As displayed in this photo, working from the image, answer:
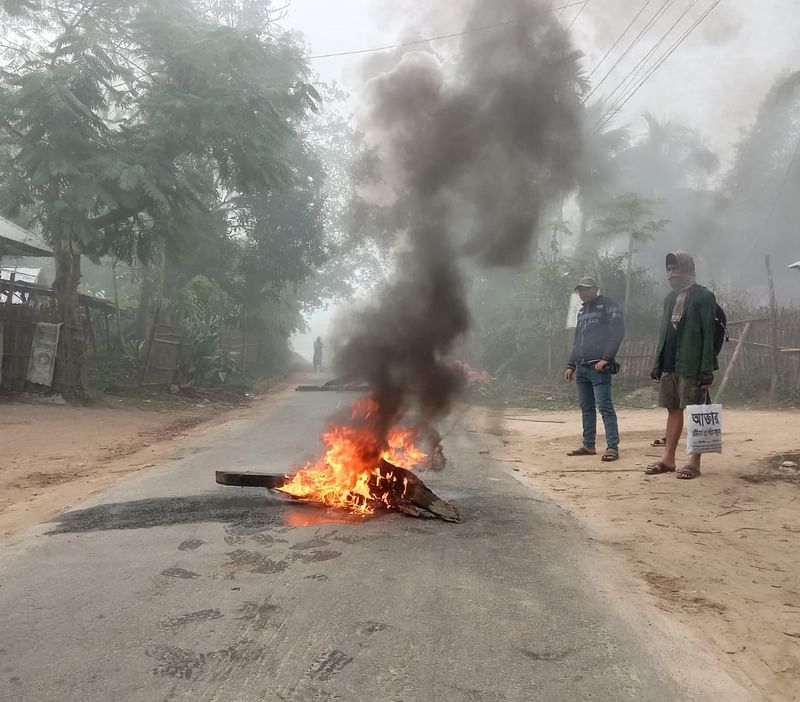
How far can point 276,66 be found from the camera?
1595 cm

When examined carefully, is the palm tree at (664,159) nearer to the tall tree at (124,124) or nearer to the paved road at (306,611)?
the tall tree at (124,124)

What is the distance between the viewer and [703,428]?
556 centimetres

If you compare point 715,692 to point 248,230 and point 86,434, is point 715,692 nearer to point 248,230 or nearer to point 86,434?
point 86,434

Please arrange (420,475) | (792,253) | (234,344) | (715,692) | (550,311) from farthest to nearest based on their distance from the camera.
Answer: (792,253), (234,344), (550,311), (420,475), (715,692)

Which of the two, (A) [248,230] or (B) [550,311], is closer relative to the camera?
(B) [550,311]

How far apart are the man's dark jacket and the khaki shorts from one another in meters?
0.87

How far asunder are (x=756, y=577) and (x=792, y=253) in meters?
32.3

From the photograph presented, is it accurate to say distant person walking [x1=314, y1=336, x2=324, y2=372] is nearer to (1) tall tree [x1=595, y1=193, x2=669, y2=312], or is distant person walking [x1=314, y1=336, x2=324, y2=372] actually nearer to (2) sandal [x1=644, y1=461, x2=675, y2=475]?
(1) tall tree [x1=595, y1=193, x2=669, y2=312]

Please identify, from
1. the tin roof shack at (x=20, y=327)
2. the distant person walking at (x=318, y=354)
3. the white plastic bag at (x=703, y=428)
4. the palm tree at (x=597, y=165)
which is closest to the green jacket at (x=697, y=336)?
the white plastic bag at (x=703, y=428)

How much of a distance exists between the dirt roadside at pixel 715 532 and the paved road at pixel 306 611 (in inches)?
15.2

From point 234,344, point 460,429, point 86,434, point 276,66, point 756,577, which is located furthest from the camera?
point 234,344

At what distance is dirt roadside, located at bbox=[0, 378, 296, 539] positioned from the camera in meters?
5.32

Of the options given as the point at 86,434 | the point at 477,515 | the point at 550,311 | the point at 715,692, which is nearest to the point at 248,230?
the point at 550,311

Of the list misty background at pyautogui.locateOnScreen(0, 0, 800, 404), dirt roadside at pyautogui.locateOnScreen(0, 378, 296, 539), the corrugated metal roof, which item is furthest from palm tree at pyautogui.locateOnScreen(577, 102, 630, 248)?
the corrugated metal roof
